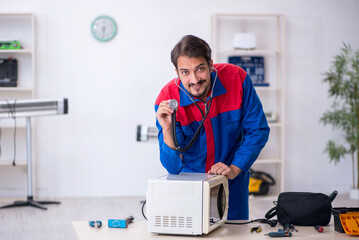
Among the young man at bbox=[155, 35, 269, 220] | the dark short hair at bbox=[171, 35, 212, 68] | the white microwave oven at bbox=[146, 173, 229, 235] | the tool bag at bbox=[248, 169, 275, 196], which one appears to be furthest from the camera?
the tool bag at bbox=[248, 169, 275, 196]

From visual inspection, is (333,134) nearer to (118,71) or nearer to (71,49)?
(118,71)

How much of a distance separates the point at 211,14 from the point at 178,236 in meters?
4.42

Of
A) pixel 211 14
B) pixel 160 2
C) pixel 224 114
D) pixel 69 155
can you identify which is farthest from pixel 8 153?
pixel 224 114

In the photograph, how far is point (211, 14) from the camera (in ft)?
19.5

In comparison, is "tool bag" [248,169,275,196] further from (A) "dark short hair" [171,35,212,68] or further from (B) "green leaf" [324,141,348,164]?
(A) "dark short hair" [171,35,212,68]

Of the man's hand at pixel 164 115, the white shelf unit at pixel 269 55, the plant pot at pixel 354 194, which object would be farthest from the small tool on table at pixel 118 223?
the plant pot at pixel 354 194

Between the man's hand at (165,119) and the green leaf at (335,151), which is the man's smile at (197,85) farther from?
the green leaf at (335,151)

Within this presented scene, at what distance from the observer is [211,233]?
192 cm

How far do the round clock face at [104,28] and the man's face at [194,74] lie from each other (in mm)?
3884

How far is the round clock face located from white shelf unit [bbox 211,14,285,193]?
114cm

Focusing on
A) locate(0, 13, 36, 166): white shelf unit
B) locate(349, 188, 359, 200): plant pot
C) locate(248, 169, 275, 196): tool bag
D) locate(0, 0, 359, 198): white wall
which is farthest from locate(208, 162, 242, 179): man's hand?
locate(349, 188, 359, 200): plant pot

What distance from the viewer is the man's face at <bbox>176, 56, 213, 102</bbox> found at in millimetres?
2020

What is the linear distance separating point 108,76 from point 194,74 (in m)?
3.94

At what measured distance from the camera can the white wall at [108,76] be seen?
18.9ft
